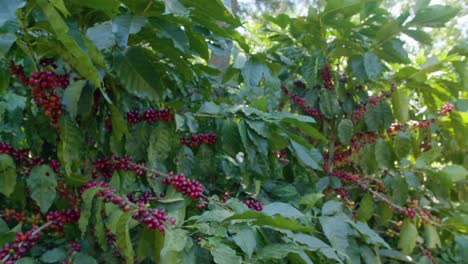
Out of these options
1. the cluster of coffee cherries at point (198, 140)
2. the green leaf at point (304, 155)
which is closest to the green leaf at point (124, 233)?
the cluster of coffee cherries at point (198, 140)

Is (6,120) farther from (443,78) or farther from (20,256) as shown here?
(443,78)

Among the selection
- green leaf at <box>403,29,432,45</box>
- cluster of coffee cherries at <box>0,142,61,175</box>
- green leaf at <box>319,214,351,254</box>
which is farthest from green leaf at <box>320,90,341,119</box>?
cluster of coffee cherries at <box>0,142,61,175</box>

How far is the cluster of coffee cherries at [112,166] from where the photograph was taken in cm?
112

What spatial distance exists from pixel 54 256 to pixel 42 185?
16cm

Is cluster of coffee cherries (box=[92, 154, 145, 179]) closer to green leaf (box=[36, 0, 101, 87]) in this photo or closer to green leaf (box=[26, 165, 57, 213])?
green leaf (box=[26, 165, 57, 213])

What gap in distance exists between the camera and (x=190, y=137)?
1333mm

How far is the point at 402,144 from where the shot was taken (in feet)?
6.02

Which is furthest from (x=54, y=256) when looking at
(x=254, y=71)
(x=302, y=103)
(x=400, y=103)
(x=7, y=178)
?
(x=400, y=103)

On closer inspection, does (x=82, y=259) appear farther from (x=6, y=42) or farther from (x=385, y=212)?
(x=385, y=212)

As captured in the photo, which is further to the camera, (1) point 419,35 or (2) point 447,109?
(2) point 447,109

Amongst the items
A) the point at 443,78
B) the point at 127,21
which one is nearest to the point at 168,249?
the point at 127,21

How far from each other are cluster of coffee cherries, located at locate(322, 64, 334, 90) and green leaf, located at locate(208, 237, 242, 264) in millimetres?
1190

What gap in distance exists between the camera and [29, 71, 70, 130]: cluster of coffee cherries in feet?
3.17

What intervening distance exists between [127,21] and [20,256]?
1.79ft
